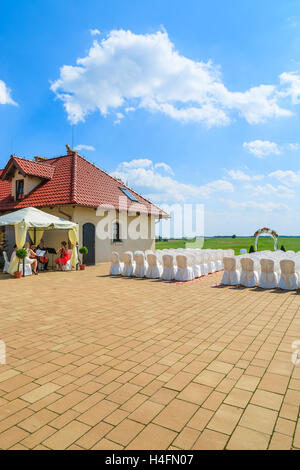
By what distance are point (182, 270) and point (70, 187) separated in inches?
393

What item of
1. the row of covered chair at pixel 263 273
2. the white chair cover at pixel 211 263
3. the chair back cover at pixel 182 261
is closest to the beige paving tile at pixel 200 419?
the row of covered chair at pixel 263 273

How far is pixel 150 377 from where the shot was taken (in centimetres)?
387

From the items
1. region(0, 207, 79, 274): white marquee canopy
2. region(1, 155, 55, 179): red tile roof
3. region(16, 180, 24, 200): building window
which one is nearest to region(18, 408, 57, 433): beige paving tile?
region(0, 207, 79, 274): white marquee canopy

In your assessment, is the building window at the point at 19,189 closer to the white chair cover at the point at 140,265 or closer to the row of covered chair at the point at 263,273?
the white chair cover at the point at 140,265

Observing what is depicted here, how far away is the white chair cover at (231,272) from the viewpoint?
10.9m

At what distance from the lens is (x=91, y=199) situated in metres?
18.4

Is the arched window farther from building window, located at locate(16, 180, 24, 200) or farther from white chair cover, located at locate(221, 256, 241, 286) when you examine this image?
white chair cover, located at locate(221, 256, 241, 286)

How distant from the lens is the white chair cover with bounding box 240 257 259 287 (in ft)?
34.6

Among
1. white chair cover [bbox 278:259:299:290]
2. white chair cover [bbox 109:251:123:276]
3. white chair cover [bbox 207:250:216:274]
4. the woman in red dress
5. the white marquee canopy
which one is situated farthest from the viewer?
the woman in red dress

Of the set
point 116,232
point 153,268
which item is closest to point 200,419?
point 153,268

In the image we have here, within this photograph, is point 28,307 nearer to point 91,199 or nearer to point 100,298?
point 100,298

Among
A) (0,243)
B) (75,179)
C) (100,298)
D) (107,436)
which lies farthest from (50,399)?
(0,243)

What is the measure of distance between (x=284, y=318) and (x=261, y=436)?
172 inches

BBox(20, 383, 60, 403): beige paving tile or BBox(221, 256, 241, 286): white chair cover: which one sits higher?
BBox(221, 256, 241, 286): white chair cover
